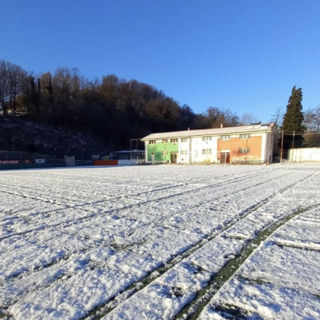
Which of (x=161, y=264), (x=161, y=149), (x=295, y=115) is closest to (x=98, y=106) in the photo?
(x=161, y=149)

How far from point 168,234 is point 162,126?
202ft

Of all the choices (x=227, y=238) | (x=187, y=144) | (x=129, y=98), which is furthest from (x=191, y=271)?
(x=129, y=98)

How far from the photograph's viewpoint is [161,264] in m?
2.57

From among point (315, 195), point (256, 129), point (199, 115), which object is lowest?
point (315, 195)

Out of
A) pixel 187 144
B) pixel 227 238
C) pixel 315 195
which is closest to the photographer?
pixel 227 238

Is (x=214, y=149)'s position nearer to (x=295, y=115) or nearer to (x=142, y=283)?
(x=295, y=115)

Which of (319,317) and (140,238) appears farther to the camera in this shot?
(140,238)

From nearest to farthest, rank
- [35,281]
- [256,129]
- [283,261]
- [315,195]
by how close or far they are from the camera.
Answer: [35,281], [283,261], [315,195], [256,129]

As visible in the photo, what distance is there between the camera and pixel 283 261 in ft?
8.49

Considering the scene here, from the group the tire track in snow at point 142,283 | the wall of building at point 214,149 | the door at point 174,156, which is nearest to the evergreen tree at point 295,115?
the wall of building at point 214,149

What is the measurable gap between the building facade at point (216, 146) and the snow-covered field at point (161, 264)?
28039 millimetres

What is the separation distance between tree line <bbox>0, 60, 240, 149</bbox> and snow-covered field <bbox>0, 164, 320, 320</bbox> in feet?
154

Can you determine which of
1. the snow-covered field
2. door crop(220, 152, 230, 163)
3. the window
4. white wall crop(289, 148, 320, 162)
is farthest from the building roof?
the snow-covered field

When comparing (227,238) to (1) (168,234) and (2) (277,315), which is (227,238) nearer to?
(1) (168,234)
